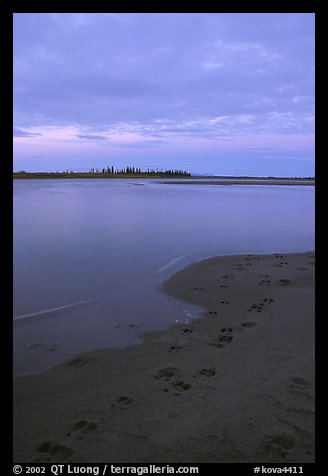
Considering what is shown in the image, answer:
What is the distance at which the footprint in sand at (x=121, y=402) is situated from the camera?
3.09 metres

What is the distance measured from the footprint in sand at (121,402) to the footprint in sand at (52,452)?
0.59 meters

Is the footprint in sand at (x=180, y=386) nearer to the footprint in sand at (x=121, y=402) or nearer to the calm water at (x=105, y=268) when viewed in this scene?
the footprint in sand at (x=121, y=402)

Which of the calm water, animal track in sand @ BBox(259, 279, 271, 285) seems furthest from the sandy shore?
animal track in sand @ BBox(259, 279, 271, 285)

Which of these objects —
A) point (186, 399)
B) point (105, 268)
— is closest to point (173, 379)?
point (186, 399)

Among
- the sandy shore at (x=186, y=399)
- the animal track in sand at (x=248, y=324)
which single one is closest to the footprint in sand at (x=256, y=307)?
the sandy shore at (x=186, y=399)

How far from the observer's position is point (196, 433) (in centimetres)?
273

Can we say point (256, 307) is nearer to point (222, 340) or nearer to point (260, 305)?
point (260, 305)

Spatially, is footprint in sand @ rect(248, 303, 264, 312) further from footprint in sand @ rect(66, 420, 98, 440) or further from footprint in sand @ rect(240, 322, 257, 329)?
footprint in sand @ rect(66, 420, 98, 440)

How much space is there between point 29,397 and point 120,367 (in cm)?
96

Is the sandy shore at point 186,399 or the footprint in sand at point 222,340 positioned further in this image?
the footprint in sand at point 222,340

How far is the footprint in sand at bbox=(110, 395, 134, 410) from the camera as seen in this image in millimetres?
3090

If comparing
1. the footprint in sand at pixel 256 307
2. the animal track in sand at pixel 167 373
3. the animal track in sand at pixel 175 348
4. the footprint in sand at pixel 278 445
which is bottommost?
the footprint in sand at pixel 278 445
